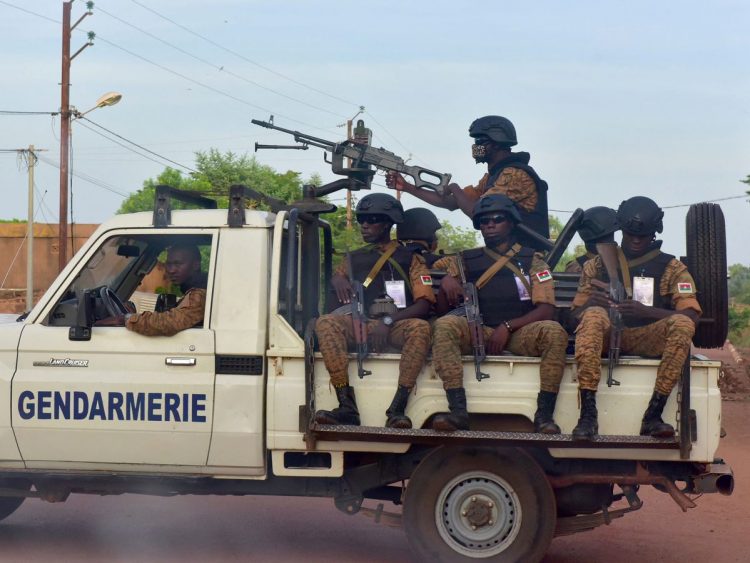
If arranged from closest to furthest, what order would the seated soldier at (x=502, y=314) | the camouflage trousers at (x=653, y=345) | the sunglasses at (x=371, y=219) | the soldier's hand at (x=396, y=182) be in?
the camouflage trousers at (x=653, y=345) → the seated soldier at (x=502, y=314) → the sunglasses at (x=371, y=219) → the soldier's hand at (x=396, y=182)

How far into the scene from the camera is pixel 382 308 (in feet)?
21.0

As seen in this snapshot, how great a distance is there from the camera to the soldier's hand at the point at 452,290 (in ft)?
20.9

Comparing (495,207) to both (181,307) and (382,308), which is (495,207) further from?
(181,307)

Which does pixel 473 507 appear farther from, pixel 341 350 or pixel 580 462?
pixel 341 350

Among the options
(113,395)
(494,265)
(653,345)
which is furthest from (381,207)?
(113,395)

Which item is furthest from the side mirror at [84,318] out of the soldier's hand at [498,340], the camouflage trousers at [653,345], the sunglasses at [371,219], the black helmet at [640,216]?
the black helmet at [640,216]

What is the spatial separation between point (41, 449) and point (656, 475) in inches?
131

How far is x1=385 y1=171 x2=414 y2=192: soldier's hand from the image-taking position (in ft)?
29.1

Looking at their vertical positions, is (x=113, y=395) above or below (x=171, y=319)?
below

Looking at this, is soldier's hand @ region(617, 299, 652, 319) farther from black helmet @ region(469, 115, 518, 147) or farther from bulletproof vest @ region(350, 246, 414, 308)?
black helmet @ region(469, 115, 518, 147)

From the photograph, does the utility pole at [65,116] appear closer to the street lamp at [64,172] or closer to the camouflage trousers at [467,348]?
the street lamp at [64,172]

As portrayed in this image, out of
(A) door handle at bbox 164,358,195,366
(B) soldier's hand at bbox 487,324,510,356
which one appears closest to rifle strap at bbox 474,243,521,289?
(B) soldier's hand at bbox 487,324,510,356

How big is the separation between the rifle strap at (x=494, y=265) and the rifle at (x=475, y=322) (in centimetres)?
7

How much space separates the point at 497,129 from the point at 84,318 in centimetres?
330
